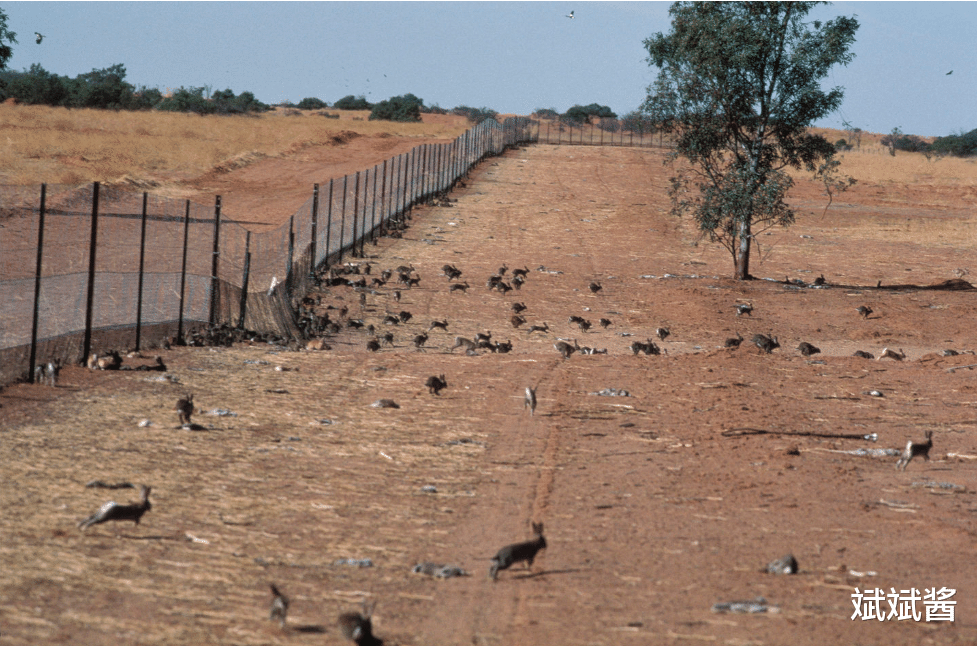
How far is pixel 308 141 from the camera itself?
67.7 metres

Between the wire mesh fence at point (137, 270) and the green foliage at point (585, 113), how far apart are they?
96905 millimetres

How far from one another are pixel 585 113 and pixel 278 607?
134 metres

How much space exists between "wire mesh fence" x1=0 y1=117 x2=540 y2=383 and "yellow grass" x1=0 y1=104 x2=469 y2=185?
6164 millimetres

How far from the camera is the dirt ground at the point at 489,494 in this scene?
6953 mm

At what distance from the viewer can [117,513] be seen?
7879mm

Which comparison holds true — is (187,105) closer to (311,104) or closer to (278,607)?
(311,104)

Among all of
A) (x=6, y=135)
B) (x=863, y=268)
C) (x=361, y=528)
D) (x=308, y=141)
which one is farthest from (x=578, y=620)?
(x=308, y=141)

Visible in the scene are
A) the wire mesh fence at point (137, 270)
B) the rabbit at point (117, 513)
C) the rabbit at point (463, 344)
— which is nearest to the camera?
the rabbit at point (117, 513)

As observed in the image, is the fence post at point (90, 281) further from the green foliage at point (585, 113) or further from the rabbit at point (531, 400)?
the green foliage at point (585, 113)

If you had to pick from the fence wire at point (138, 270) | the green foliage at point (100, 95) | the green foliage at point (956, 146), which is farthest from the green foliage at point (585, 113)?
the fence wire at point (138, 270)

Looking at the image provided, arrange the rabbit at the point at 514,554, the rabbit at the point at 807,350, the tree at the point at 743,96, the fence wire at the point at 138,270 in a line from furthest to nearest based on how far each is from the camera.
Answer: the tree at the point at 743,96
the rabbit at the point at 807,350
the fence wire at the point at 138,270
the rabbit at the point at 514,554

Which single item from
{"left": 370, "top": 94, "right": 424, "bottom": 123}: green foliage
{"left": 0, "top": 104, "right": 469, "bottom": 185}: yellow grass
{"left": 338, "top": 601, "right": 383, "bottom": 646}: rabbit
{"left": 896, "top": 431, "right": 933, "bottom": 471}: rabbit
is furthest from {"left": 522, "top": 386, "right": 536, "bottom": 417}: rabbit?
{"left": 370, "top": 94, "right": 424, "bottom": 123}: green foliage

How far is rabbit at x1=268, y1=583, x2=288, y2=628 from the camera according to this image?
6.46 metres

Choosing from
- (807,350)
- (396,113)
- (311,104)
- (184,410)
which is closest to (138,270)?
(184,410)
